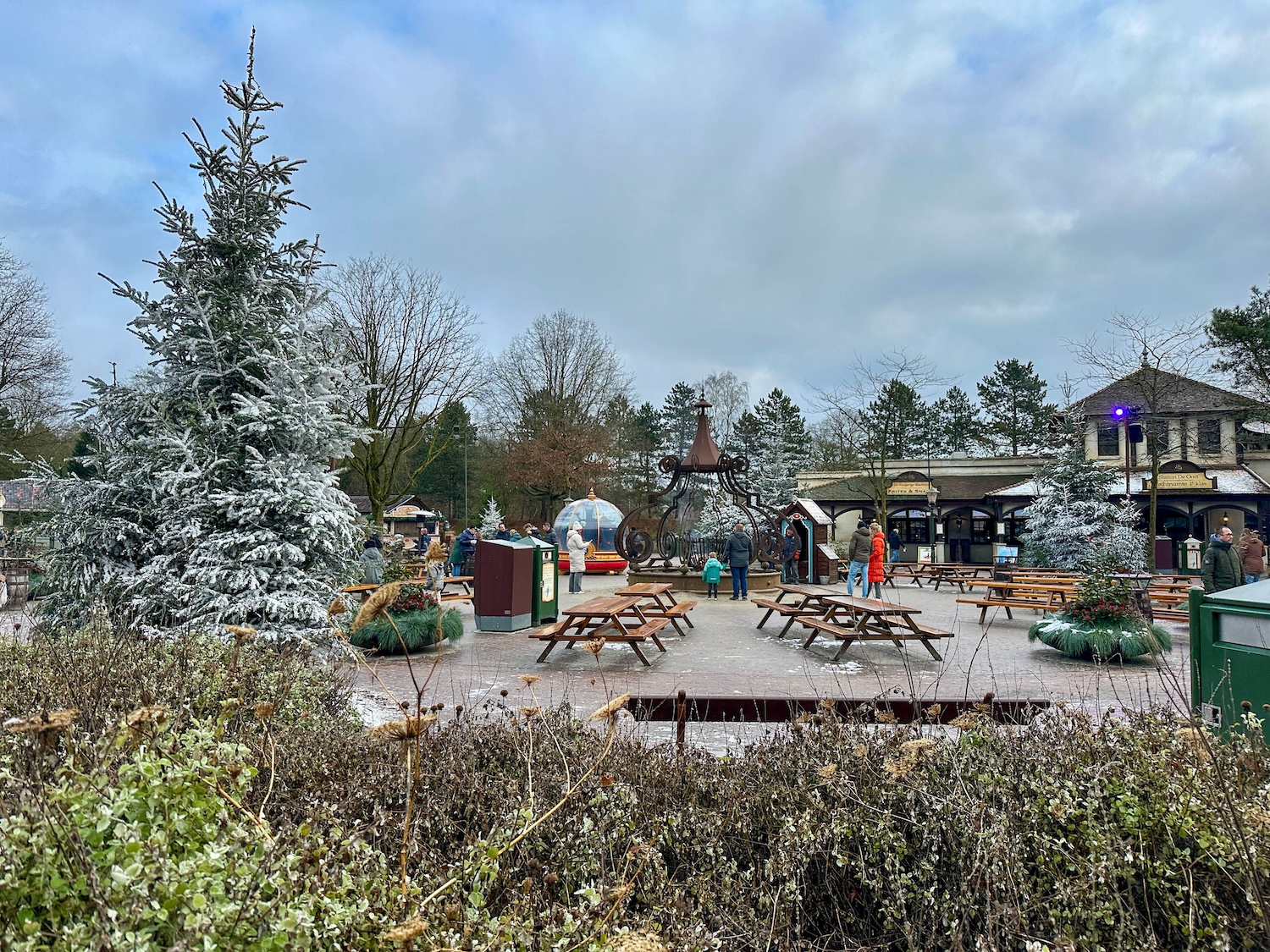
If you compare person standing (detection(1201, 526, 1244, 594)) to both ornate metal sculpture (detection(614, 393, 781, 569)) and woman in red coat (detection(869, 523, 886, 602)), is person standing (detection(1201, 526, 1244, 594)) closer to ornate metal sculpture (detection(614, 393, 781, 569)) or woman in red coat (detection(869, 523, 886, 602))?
woman in red coat (detection(869, 523, 886, 602))

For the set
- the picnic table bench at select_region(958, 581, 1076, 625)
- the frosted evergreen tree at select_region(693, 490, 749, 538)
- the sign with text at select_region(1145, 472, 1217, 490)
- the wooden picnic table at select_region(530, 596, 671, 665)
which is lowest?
the wooden picnic table at select_region(530, 596, 671, 665)

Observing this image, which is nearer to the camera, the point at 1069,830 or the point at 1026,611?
the point at 1069,830

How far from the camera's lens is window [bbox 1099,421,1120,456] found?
40562 millimetres

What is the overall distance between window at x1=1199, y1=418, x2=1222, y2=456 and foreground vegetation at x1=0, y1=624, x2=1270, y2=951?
42762 mm

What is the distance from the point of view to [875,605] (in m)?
10.9

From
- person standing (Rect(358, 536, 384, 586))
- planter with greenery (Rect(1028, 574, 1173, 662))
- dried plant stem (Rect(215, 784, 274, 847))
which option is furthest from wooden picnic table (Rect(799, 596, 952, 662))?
person standing (Rect(358, 536, 384, 586))

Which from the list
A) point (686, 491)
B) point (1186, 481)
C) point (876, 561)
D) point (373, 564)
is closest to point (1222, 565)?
point (876, 561)

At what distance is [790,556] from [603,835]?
22.3 metres

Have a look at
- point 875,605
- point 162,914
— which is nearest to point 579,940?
point 162,914

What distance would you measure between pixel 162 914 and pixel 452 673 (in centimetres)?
769

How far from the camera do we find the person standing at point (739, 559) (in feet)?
60.2

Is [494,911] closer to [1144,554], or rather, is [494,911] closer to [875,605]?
[875,605]

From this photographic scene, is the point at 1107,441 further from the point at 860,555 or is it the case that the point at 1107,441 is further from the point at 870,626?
the point at 870,626

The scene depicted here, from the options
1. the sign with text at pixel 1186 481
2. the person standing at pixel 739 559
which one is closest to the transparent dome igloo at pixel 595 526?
the person standing at pixel 739 559
